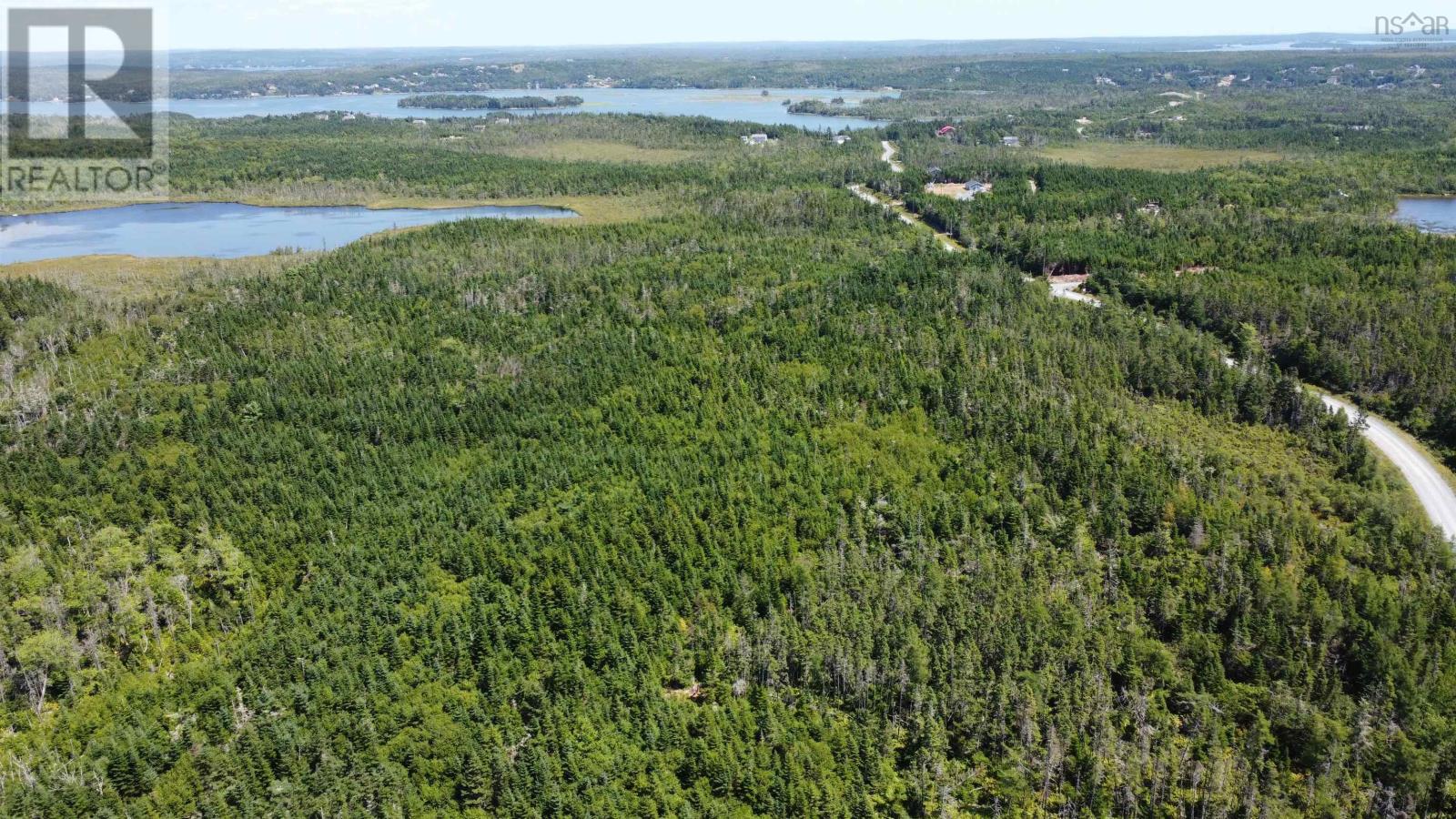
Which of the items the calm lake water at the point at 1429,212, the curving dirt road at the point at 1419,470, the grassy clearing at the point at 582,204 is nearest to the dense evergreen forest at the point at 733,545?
the curving dirt road at the point at 1419,470

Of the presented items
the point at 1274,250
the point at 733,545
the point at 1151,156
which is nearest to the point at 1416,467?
the point at 733,545

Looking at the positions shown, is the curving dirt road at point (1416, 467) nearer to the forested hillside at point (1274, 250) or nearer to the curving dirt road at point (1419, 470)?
the curving dirt road at point (1419, 470)

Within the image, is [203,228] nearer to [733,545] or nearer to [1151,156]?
[733,545]

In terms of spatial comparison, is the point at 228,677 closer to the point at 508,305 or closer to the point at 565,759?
the point at 565,759

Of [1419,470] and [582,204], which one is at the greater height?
[582,204]

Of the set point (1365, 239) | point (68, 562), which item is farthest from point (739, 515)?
point (1365, 239)

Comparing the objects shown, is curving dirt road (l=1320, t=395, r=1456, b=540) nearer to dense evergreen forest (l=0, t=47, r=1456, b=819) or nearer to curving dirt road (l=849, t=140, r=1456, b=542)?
curving dirt road (l=849, t=140, r=1456, b=542)
